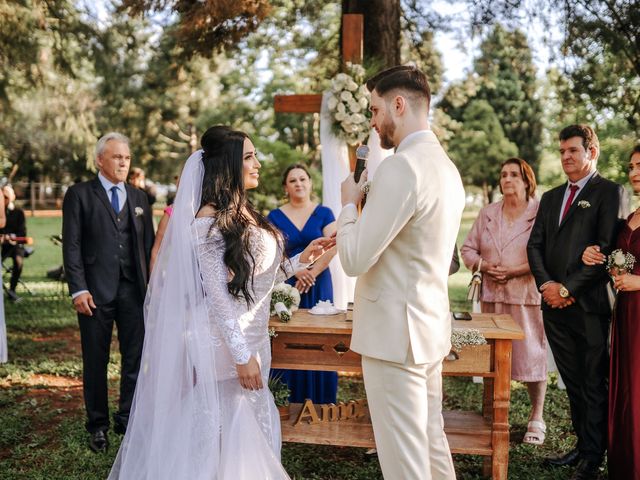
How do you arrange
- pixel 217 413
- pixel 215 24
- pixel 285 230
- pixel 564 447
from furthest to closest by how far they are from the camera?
pixel 215 24 → pixel 285 230 → pixel 564 447 → pixel 217 413

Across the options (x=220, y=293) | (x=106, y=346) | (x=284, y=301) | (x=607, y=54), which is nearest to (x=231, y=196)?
(x=220, y=293)

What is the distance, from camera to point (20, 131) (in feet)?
101

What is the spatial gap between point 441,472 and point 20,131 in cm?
3215

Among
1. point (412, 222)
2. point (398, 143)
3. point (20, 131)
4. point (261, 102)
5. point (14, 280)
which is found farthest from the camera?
point (20, 131)

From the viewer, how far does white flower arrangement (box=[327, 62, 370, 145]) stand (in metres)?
5.82

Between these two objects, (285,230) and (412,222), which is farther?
(285,230)

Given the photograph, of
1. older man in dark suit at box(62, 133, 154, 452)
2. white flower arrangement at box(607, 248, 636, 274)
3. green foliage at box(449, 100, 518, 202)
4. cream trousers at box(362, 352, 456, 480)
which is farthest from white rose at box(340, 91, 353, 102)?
green foliage at box(449, 100, 518, 202)

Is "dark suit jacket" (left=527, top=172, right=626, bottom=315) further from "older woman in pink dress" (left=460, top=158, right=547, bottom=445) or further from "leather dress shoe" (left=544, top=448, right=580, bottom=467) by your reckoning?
"leather dress shoe" (left=544, top=448, right=580, bottom=467)

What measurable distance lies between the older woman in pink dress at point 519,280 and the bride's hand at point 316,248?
153 centimetres

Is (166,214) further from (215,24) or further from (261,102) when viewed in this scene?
(261,102)

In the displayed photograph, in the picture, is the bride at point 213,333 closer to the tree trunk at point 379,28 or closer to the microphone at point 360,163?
the microphone at point 360,163

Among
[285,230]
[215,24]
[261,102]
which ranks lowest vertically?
[285,230]

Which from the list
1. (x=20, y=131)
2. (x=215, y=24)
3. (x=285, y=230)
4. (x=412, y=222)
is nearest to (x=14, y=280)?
(x=215, y=24)

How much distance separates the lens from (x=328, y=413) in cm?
419
